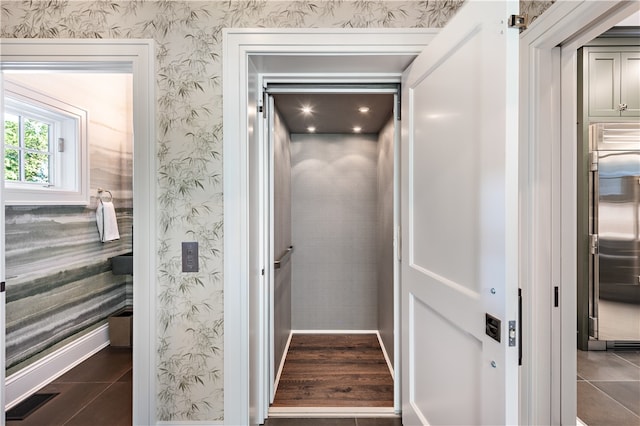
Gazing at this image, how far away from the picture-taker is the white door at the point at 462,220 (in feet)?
3.03

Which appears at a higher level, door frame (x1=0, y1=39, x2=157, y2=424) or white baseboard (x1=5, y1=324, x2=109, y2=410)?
door frame (x1=0, y1=39, x2=157, y2=424)

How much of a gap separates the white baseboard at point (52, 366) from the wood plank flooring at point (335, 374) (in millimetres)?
1718

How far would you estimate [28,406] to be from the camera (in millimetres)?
2098

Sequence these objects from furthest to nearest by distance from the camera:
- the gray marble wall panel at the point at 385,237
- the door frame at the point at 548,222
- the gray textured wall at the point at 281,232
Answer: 1. the gray marble wall panel at the point at 385,237
2. the gray textured wall at the point at 281,232
3. the door frame at the point at 548,222

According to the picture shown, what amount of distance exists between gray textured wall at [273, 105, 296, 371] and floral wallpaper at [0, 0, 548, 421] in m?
0.86

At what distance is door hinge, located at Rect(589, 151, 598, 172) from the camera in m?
2.75

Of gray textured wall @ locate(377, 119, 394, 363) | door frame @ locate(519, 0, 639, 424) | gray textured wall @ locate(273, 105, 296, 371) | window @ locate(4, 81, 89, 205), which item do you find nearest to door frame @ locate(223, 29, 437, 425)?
door frame @ locate(519, 0, 639, 424)

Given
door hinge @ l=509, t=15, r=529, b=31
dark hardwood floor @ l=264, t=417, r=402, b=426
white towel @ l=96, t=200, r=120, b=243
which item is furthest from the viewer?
white towel @ l=96, t=200, r=120, b=243

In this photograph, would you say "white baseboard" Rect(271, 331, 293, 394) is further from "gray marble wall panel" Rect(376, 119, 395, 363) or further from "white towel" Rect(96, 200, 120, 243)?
"white towel" Rect(96, 200, 120, 243)

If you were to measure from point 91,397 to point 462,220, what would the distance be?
258 centimetres

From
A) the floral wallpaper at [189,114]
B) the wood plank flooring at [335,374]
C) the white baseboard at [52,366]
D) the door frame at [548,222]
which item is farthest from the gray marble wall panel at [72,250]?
the door frame at [548,222]

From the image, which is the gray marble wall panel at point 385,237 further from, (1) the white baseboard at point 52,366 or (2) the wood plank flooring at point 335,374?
(1) the white baseboard at point 52,366

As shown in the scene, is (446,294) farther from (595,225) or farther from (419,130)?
(595,225)

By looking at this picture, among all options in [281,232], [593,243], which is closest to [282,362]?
[281,232]
